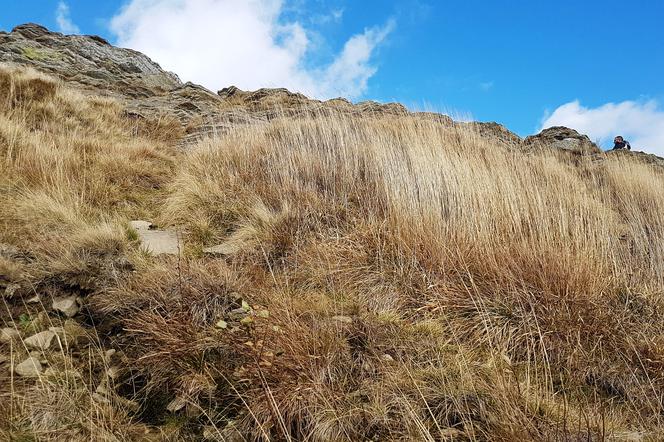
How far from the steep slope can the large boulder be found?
4.69 metres

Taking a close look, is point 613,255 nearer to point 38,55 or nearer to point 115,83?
point 115,83

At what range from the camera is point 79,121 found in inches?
295

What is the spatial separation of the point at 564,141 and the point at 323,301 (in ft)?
33.2

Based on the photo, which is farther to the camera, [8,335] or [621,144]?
[621,144]

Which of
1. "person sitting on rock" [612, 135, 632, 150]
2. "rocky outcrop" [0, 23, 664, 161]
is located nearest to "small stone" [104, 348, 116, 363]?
"rocky outcrop" [0, 23, 664, 161]

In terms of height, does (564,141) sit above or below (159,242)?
above

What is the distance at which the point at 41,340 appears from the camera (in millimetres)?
2205

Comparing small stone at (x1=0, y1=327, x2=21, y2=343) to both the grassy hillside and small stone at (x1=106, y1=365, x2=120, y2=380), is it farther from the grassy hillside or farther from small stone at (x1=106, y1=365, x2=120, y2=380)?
small stone at (x1=106, y1=365, x2=120, y2=380)

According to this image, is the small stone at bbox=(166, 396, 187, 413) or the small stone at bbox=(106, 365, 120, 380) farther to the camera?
the small stone at bbox=(106, 365, 120, 380)

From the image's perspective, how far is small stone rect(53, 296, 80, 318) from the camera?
8.13 ft

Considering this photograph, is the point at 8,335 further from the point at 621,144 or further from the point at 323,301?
the point at 621,144

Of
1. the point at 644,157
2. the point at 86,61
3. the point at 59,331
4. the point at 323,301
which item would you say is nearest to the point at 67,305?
the point at 59,331

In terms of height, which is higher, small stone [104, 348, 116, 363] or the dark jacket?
the dark jacket

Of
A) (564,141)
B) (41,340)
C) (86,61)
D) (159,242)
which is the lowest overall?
(41,340)
